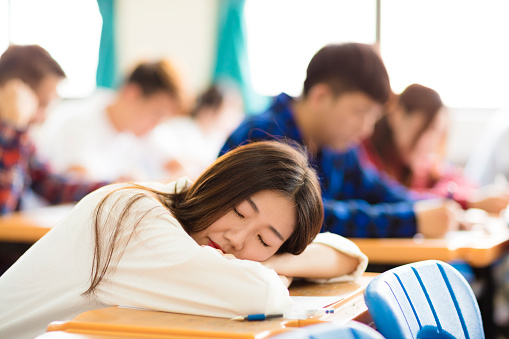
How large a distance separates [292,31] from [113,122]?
8.59ft

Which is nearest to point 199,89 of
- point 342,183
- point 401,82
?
point 401,82

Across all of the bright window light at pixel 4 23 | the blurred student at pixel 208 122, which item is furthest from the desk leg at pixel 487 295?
the bright window light at pixel 4 23

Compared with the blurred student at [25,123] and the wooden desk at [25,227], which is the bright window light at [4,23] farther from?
the wooden desk at [25,227]

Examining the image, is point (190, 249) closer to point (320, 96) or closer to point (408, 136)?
point (320, 96)

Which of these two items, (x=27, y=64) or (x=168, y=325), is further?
(x=27, y=64)

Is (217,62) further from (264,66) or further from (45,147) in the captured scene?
(45,147)

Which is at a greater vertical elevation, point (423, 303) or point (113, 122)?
point (423, 303)

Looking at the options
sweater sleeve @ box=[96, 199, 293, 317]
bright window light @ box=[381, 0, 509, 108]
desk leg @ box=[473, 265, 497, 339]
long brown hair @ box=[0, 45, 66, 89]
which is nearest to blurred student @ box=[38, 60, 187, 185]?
long brown hair @ box=[0, 45, 66, 89]

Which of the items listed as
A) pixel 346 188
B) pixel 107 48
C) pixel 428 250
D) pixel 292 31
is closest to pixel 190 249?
pixel 428 250

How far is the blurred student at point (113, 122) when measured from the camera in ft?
11.4

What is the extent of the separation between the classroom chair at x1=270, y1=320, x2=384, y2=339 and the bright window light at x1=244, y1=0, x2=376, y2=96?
4.80m

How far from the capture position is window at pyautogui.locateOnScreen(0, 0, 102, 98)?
6004 mm

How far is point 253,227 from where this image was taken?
50.8 inches

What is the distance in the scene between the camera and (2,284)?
4.15 ft
